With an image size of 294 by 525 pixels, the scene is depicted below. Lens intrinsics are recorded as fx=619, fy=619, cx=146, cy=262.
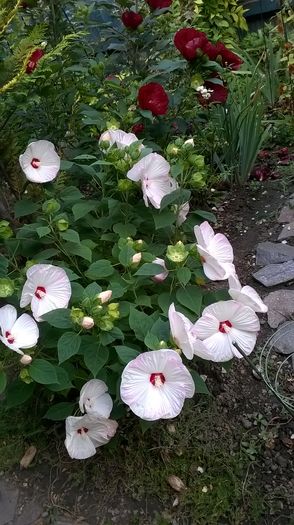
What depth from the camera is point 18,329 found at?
1.61 metres

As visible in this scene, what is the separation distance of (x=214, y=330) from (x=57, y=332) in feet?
1.44

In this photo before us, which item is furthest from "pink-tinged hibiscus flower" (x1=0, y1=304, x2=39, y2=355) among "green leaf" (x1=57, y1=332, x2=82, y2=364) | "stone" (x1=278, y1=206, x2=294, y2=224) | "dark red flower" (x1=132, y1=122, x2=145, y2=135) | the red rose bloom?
"stone" (x1=278, y1=206, x2=294, y2=224)

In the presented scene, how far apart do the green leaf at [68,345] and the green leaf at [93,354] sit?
0.06 m

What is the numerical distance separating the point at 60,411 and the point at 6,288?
43cm

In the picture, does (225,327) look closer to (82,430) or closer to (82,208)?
(82,430)

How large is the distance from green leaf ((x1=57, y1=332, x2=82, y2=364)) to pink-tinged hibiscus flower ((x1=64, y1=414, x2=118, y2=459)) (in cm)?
26

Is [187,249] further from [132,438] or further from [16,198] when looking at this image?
[16,198]

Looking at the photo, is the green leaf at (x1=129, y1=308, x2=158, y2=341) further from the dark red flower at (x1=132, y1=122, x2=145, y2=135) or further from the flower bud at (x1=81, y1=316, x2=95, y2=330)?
the dark red flower at (x1=132, y1=122, x2=145, y2=135)

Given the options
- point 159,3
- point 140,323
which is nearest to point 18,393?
point 140,323

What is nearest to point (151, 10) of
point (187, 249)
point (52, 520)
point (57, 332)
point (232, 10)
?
point (187, 249)

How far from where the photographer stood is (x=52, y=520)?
69.9 inches

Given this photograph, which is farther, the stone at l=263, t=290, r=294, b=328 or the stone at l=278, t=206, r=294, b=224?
the stone at l=278, t=206, r=294, b=224

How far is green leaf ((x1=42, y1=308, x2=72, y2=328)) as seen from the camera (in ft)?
5.12

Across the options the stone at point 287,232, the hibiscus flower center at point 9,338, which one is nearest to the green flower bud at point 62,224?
the hibiscus flower center at point 9,338
